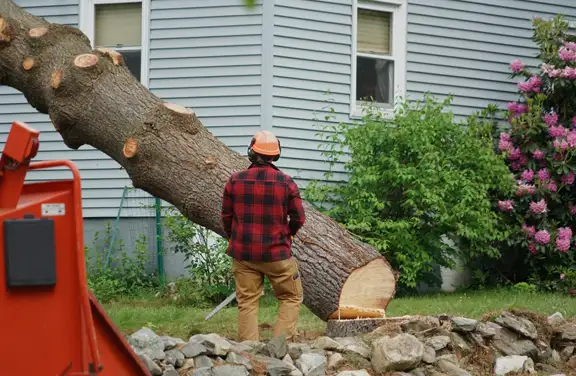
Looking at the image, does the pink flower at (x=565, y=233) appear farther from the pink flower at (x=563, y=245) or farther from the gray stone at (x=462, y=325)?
the gray stone at (x=462, y=325)

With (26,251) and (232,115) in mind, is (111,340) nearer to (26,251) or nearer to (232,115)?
(26,251)

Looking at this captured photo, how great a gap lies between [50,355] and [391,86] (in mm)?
11166

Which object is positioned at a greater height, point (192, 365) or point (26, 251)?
point (26, 251)

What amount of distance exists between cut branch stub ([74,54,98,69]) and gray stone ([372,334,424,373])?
3.10 m

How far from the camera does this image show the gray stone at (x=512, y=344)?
732 centimetres

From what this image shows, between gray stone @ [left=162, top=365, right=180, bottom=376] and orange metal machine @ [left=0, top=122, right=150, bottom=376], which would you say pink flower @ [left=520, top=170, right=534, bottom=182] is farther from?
orange metal machine @ [left=0, top=122, right=150, bottom=376]

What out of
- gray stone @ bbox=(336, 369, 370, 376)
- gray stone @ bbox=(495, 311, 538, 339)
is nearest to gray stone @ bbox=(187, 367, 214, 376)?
gray stone @ bbox=(336, 369, 370, 376)

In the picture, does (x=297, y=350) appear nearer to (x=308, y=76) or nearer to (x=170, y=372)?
(x=170, y=372)

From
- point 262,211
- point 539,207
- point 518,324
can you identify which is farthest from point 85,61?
point 539,207

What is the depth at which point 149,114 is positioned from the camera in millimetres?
7570

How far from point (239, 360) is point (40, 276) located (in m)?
2.75

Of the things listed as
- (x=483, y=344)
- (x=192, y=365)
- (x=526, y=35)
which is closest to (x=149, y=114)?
(x=192, y=365)

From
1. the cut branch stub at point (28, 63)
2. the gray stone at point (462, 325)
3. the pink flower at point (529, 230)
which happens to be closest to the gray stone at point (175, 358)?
the gray stone at point (462, 325)

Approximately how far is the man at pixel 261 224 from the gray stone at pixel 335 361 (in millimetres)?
637
